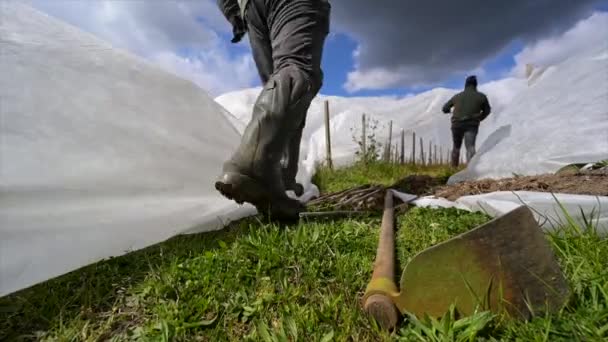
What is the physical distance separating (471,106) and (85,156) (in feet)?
21.9

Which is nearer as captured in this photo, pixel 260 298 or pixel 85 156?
pixel 260 298

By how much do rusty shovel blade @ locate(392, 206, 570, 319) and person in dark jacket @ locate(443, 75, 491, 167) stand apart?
6.28 metres

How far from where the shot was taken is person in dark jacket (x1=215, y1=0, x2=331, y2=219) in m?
1.12

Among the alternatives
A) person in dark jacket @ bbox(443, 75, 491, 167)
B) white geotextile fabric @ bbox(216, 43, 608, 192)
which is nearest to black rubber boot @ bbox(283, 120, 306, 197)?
white geotextile fabric @ bbox(216, 43, 608, 192)

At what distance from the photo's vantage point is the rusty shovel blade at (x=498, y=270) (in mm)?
583

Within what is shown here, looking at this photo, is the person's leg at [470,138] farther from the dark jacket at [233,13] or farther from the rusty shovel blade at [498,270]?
the rusty shovel blade at [498,270]

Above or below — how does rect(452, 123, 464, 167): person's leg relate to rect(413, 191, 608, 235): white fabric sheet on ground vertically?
above

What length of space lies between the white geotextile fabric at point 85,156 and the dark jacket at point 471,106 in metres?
5.92

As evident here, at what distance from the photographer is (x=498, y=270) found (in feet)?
1.94

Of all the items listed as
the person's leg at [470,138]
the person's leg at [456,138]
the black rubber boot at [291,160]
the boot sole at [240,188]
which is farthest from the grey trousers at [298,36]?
the person's leg at [456,138]

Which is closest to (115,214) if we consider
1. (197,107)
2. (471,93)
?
(197,107)

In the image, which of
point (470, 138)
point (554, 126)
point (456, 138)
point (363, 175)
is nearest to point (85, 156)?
point (554, 126)

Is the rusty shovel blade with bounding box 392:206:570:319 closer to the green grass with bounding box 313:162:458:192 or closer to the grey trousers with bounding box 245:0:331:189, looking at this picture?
the grey trousers with bounding box 245:0:331:189

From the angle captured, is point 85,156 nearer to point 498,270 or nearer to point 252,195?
point 252,195
